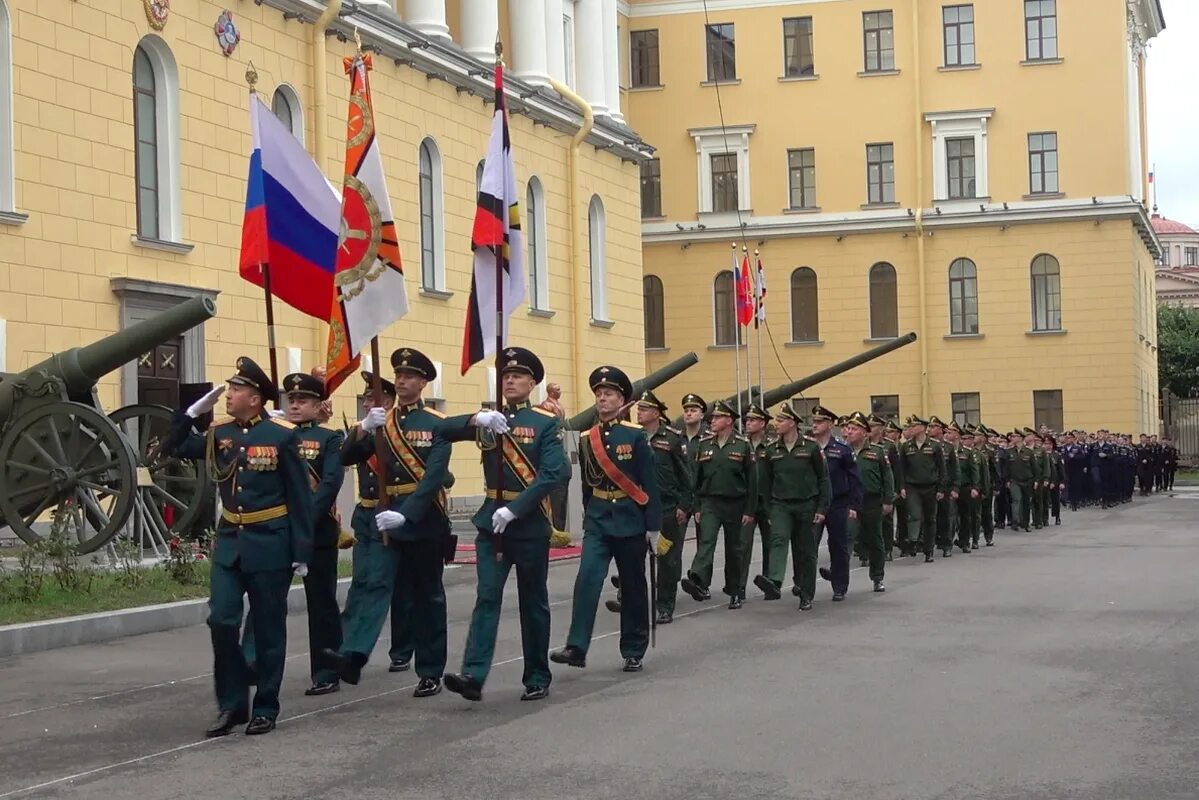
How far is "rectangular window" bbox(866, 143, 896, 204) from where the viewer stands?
5125 centimetres

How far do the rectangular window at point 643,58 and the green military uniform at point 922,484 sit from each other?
1223 inches

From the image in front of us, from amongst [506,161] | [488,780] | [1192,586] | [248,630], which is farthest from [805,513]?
[488,780]

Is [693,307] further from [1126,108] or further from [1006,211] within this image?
[1126,108]

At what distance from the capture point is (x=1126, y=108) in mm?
50594

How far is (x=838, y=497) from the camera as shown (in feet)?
55.9

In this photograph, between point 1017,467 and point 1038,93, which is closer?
point 1017,467

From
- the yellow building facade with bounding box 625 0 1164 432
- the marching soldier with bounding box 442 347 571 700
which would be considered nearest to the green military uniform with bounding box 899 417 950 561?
the marching soldier with bounding box 442 347 571 700

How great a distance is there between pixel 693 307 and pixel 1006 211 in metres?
8.70

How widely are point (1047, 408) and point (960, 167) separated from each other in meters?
6.74

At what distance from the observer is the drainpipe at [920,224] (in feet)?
166

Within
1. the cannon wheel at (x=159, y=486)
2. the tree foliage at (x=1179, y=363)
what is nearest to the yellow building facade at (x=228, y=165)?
the cannon wheel at (x=159, y=486)

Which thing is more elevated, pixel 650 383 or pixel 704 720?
pixel 650 383

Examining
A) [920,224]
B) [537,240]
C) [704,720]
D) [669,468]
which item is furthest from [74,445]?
[920,224]

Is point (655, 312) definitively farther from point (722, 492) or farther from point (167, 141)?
point (722, 492)
